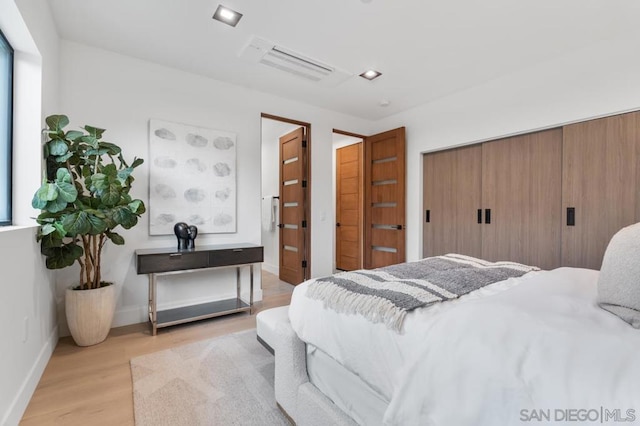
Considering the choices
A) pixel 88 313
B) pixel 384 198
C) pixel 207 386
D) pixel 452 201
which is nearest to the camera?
pixel 207 386

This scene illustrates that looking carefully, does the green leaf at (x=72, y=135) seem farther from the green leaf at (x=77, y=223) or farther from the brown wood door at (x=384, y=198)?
the brown wood door at (x=384, y=198)

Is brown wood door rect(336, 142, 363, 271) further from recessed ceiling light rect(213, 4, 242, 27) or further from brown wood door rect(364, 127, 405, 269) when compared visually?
recessed ceiling light rect(213, 4, 242, 27)

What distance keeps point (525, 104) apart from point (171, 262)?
12.7 ft

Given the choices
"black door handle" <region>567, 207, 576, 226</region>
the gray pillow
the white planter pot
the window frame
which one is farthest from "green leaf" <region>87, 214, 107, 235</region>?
"black door handle" <region>567, 207, 576, 226</region>

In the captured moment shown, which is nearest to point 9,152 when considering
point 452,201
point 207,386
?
point 207,386

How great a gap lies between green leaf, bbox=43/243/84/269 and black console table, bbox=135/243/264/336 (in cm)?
46

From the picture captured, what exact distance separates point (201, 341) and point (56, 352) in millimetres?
1052

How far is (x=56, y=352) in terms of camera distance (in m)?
2.21

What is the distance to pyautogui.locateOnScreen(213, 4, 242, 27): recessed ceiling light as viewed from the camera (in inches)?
84.6

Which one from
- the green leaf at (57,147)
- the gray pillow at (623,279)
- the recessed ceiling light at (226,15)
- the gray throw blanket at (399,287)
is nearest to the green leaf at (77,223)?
the green leaf at (57,147)

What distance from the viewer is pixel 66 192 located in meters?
1.90

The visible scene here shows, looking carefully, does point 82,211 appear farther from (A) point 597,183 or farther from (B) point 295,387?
(A) point 597,183

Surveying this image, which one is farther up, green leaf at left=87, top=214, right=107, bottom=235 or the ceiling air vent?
the ceiling air vent

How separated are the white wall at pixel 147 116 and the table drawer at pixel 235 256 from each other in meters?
0.43
